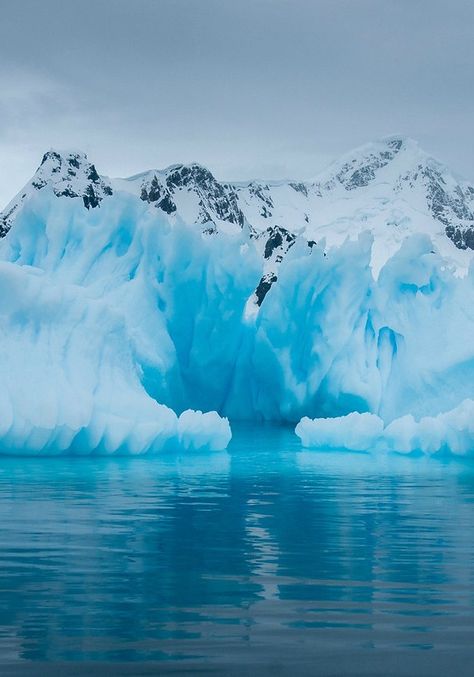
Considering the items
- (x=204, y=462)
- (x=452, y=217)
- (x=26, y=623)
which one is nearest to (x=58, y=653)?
(x=26, y=623)

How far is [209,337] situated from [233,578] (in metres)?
17.9

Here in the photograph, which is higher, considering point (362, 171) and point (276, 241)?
point (362, 171)

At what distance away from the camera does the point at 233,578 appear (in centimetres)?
619

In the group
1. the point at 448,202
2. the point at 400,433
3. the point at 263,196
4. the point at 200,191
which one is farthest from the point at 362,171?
the point at 400,433

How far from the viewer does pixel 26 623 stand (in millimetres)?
5004

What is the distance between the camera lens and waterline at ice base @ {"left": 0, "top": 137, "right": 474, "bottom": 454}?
15695 mm

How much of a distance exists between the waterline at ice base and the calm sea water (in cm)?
384

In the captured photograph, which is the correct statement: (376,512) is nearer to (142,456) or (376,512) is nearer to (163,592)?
(163,592)

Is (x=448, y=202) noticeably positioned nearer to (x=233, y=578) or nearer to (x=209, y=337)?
(x=209, y=337)

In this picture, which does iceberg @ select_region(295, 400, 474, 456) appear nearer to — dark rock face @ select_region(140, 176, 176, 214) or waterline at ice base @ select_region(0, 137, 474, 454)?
waterline at ice base @ select_region(0, 137, 474, 454)

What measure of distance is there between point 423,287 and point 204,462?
33.1ft

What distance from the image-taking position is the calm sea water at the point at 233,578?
4.52m

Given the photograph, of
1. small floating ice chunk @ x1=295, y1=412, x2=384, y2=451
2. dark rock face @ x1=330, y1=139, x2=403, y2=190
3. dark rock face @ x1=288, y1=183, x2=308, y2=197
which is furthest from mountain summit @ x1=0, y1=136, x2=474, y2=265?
small floating ice chunk @ x1=295, y1=412, x2=384, y2=451

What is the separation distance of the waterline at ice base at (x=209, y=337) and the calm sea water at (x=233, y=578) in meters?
3.84
